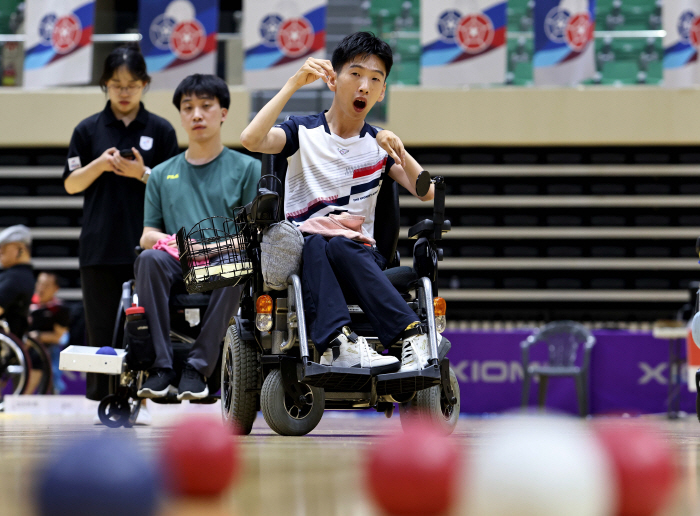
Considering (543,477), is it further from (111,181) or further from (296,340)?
(111,181)

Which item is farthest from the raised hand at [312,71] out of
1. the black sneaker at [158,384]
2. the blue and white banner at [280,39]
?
the blue and white banner at [280,39]

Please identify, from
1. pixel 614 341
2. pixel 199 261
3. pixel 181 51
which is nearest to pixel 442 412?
pixel 199 261

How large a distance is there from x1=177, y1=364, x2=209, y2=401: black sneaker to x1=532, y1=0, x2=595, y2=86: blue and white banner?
21.5ft

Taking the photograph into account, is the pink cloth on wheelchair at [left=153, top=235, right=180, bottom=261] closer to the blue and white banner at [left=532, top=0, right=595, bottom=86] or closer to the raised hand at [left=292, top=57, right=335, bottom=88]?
the raised hand at [left=292, top=57, right=335, bottom=88]

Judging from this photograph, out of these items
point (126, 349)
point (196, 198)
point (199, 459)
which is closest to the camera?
point (199, 459)

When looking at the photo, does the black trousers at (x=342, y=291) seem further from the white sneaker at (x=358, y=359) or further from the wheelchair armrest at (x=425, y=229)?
the wheelchair armrest at (x=425, y=229)

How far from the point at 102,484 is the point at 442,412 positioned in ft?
6.09

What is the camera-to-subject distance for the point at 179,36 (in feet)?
28.3

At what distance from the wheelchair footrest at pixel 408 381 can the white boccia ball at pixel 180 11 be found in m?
7.23

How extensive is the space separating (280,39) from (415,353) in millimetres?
6789

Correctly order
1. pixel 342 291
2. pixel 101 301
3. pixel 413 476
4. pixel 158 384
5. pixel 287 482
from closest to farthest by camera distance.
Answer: pixel 413 476 < pixel 287 482 < pixel 342 291 < pixel 158 384 < pixel 101 301

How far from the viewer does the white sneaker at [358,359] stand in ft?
7.04

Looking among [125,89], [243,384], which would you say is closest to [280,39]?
[125,89]

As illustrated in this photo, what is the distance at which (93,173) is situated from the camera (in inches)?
128
